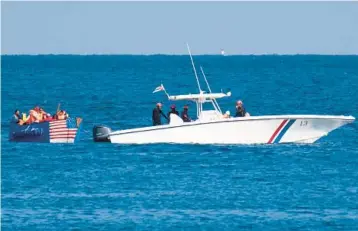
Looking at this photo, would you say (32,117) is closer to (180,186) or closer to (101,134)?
(101,134)

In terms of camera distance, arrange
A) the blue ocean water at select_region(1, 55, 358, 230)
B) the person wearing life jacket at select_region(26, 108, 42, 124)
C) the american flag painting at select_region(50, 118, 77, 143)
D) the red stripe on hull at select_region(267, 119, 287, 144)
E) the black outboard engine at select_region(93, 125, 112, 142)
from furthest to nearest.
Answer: the person wearing life jacket at select_region(26, 108, 42, 124)
the american flag painting at select_region(50, 118, 77, 143)
the black outboard engine at select_region(93, 125, 112, 142)
the red stripe on hull at select_region(267, 119, 287, 144)
the blue ocean water at select_region(1, 55, 358, 230)

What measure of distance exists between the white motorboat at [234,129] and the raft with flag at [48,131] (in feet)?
9.59

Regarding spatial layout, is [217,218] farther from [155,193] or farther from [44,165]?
[44,165]

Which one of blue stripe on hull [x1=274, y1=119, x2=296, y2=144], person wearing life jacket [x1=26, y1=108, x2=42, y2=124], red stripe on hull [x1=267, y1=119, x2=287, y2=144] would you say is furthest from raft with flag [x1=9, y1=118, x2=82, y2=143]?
blue stripe on hull [x1=274, y1=119, x2=296, y2=144]

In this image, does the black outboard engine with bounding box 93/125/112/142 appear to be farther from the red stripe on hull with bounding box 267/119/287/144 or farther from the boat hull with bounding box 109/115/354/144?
the red stripe on hull with bounding box 267/119/287/144

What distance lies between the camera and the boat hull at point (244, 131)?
46312 millimetres

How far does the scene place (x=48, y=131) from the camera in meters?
49.2

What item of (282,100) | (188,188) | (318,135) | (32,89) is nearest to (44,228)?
(188,188)

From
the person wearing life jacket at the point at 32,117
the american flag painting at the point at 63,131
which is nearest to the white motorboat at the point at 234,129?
the american flag painting at the point at 63,131

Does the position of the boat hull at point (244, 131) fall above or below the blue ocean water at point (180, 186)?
above

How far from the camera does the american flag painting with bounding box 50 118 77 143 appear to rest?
49062 mm

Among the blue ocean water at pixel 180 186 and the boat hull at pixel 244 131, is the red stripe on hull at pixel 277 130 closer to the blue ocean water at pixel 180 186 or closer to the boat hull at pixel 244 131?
the boat hull at pixel 244 131

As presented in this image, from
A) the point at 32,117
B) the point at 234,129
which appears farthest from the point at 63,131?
the point at 234,129

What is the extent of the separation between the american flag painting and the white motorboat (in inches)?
112
